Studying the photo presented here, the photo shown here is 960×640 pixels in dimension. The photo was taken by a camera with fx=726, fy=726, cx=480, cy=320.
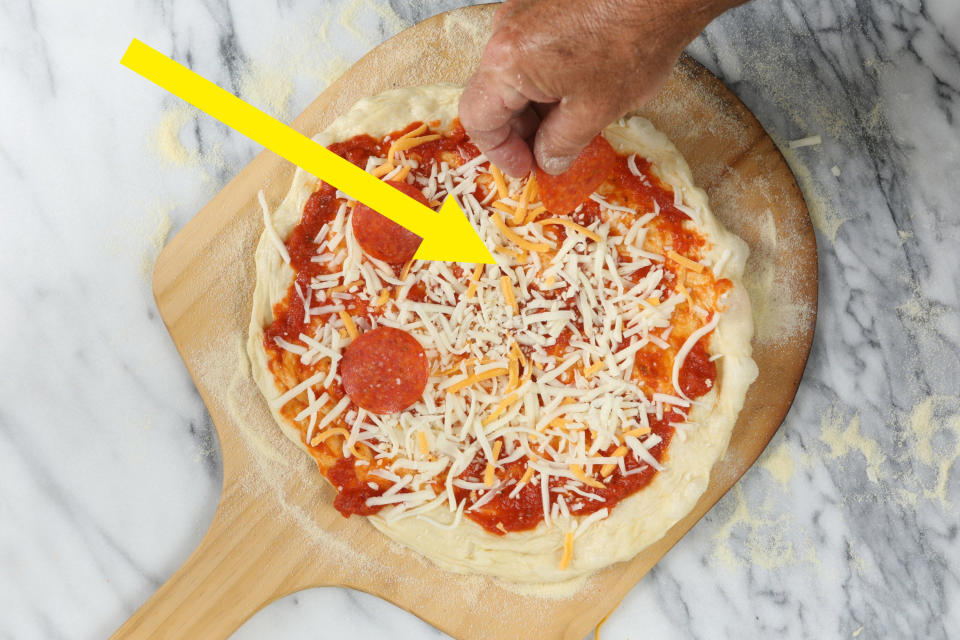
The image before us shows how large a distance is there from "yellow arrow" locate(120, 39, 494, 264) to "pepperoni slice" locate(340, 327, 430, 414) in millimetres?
256

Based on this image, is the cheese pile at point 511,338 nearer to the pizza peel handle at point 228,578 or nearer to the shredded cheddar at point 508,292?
the shredded cheddar at point 508,292

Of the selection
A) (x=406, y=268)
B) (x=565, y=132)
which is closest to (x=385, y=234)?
(x=406, y=268)

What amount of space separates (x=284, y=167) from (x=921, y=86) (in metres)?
1.99

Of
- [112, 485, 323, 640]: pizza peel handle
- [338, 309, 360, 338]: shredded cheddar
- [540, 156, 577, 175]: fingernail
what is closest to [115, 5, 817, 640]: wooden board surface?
[112, 485, 323, 640]: pizza peel handle

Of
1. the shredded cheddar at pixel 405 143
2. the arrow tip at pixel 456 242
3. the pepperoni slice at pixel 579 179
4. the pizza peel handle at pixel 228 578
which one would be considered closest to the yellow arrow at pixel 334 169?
the arrow tip at pixel 456 242

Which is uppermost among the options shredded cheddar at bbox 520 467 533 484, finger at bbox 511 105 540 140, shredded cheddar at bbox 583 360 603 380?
finger at bbox 511 105 540 140

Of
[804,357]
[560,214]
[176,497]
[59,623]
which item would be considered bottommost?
[59,623]

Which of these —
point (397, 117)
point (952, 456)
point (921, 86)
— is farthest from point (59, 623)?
point (921, 86)

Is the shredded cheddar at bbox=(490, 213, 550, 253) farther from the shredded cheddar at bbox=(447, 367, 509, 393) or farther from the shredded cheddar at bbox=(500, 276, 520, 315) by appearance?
the shredded cheddar at bbox=(447, 367, 509, 393)

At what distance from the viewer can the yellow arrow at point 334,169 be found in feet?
6.41

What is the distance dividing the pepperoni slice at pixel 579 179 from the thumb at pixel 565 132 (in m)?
0.14

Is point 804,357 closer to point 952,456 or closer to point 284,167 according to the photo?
point 952,456

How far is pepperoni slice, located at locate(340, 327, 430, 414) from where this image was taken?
1985 mm

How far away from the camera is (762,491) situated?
90.3 inches
